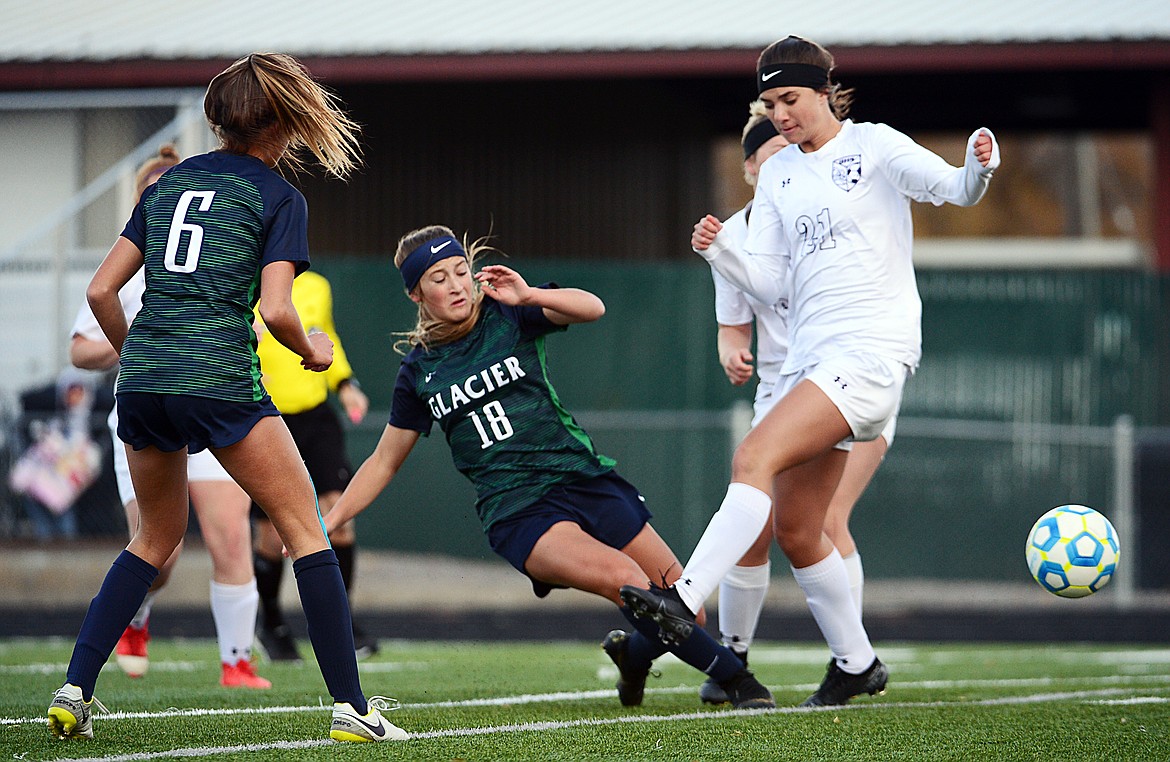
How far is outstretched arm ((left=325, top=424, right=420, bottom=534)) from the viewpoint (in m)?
5.08

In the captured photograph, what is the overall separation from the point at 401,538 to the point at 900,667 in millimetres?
6127

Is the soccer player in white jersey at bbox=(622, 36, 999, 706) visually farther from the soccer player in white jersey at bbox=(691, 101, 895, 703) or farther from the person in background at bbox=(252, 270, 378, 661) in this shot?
the person in background at bbox=(252, 270, 378, 661)

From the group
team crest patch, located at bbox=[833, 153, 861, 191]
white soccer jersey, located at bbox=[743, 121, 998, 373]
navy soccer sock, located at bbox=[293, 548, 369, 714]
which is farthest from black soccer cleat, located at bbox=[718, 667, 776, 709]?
team crest patch, located at bbox=[833, 153, 861, 191]

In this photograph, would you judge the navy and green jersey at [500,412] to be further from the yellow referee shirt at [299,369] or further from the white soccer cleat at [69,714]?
the yellow referee shirt at [299,369]

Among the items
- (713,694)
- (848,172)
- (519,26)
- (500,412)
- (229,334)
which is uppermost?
(519,26)

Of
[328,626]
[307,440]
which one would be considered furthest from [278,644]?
[328,626]

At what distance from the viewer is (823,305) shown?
5.03 metres

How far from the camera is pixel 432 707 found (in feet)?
17.3

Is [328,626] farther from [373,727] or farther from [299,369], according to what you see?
[299,369]

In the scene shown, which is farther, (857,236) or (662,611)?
(857,236)

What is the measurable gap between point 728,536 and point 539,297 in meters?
1.05

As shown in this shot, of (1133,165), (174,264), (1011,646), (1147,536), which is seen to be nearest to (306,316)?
(174,264)

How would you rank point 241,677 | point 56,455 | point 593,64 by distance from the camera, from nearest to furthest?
1. point 241,677
2. point 56,455
3. point 593,64

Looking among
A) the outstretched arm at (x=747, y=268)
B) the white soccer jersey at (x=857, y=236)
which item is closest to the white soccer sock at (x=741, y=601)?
the white soccer jersey at (x=857, y=236)
